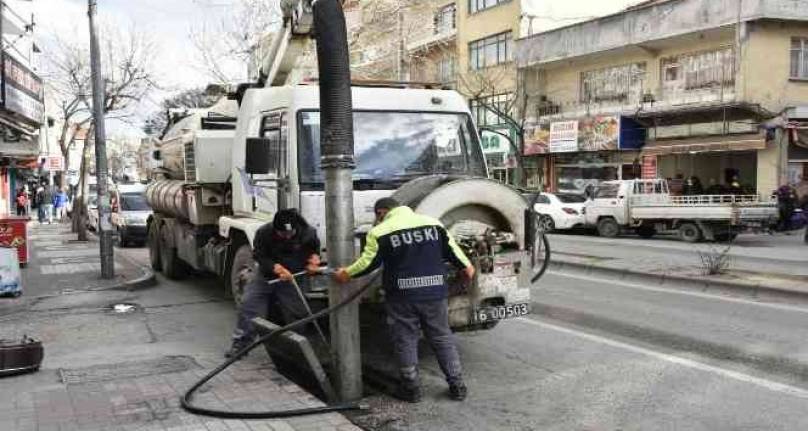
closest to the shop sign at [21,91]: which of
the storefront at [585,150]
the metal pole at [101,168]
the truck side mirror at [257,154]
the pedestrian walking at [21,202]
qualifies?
the metal pole at [101,168]

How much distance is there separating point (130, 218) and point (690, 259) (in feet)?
49.2

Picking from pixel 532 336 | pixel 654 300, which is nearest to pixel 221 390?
pixel 532 336

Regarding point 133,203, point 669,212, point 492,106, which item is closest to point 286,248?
point 669,212

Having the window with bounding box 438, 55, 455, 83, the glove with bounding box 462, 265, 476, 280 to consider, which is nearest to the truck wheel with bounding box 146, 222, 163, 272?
the glove with bounding box 462, 265, 476, 280

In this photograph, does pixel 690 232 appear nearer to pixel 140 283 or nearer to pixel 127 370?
pixel 140 283

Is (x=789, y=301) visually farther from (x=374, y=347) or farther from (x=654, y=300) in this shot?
(x=374, y=347)

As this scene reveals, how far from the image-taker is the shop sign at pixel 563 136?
104 feet

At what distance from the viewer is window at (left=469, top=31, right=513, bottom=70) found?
36.2 m

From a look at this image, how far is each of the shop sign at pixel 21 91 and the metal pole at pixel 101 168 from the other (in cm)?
147

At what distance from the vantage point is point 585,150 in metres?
31.3

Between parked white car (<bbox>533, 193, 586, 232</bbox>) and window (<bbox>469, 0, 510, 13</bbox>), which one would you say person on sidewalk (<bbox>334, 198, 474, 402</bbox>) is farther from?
window (<bbox>469, 0, 510, 13</bbox>)

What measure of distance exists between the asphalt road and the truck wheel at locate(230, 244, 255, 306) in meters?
2.15

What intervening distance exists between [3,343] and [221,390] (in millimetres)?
2172

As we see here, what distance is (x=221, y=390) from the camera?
6.08m
